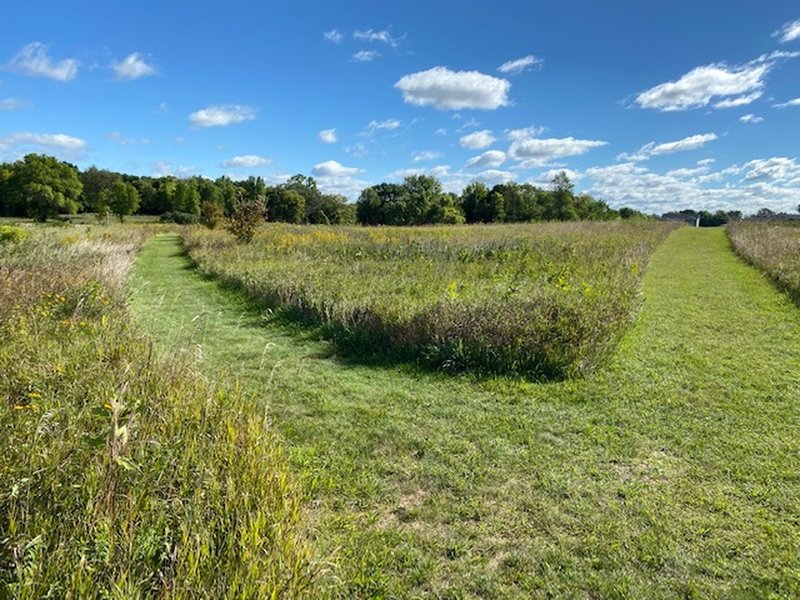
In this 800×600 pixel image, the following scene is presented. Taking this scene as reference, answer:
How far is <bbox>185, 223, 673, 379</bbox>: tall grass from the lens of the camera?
5.78 metres

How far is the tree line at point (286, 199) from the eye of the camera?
49031mm

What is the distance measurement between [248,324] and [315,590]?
6948mm

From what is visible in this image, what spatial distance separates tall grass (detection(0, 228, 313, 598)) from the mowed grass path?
1.38 ft

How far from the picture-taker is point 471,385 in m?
5.34

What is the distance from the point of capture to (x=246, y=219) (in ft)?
65.5

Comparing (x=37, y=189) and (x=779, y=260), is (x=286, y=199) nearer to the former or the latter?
(x=37, y=189)

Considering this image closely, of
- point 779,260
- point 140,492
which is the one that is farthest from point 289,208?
point 140,492

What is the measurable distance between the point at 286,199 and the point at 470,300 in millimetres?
56112

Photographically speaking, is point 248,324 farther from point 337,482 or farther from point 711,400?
point 711,400

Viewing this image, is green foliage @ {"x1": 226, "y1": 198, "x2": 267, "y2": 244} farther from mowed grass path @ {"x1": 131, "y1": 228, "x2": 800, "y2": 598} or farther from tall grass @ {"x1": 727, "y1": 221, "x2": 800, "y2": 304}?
tall grass @ {"x1": 727, "y1": 221, "x2": 800, "y2": 304}

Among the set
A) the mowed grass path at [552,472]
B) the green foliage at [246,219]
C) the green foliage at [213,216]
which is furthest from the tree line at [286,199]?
the mowed grass path at [552,472]

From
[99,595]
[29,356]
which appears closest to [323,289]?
[29,356]

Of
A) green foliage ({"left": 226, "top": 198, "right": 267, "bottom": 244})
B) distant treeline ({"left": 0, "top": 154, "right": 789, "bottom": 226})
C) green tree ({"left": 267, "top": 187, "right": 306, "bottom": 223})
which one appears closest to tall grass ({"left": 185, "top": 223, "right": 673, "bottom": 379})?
green foliage ({"left": 226, "top": 198, "right": 267, "bottom": 244})

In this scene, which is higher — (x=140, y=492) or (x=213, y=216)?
(x=213, y=216)
